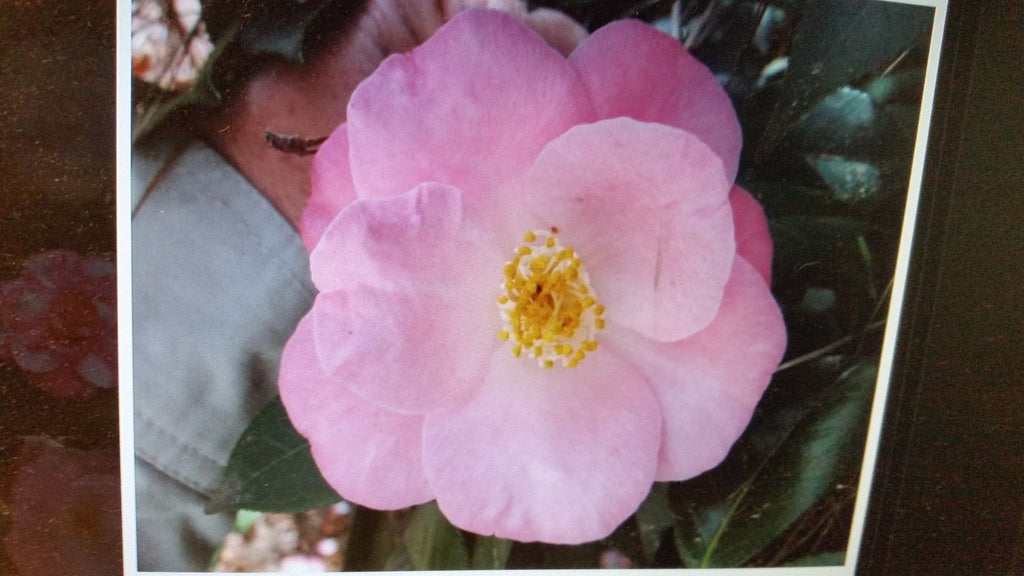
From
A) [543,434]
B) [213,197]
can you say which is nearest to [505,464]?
[543,434]

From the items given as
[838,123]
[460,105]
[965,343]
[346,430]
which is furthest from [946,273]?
[346,430]

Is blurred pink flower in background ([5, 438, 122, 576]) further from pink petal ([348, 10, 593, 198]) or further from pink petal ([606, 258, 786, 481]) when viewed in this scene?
pink petal ([606, 258, 786, 481])

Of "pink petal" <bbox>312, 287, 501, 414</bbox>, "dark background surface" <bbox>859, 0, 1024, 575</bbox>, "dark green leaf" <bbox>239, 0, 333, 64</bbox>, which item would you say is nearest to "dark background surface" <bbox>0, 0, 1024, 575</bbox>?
"dark background surface" <bbox>859, 0, 1024, 575</bbox>

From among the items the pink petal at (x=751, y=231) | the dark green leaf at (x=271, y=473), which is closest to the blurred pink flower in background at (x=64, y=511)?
the dark green leaf at (x=271, y=473)

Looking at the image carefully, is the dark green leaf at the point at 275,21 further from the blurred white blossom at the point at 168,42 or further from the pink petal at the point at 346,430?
the pink petal at the point at 346,430

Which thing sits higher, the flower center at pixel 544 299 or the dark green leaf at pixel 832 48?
the dark green leaf at pixel 832 48

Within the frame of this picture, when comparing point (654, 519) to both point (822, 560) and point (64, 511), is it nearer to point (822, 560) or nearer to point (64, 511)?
point (822, 560)

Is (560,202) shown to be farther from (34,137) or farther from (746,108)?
(34,137)
